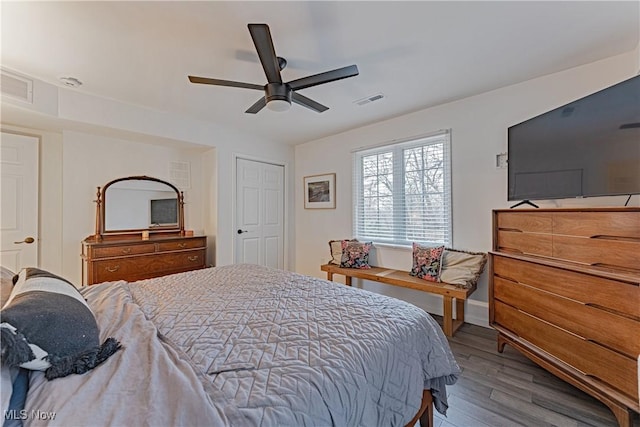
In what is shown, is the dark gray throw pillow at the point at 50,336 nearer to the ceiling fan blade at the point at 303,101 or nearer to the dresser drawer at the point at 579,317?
the ceiling fan blade at the point at 303,101

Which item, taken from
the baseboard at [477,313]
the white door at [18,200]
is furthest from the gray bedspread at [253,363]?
the white door at [18,200]

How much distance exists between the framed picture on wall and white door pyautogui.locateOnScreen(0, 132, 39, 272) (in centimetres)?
342

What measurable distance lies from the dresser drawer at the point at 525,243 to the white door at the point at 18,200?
15.7 feet

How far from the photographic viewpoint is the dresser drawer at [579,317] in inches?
57.3

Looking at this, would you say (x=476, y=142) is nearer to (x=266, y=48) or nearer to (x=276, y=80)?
(x=276, y=80)

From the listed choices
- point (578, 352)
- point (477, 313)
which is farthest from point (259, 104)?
point (477, 313)

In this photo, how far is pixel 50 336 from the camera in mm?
875

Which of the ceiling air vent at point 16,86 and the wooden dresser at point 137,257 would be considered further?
the wooden dresser at point 137,257

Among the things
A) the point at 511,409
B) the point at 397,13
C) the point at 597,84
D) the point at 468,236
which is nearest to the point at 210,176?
the point at 397,13

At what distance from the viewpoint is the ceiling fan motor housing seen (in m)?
1.99

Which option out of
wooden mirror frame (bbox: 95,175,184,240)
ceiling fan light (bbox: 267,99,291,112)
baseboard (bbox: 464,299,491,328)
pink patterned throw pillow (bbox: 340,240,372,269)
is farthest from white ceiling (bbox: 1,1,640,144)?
baseboard (bbox: 464,299,491,328)

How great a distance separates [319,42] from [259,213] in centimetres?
297

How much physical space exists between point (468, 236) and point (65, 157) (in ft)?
15.2

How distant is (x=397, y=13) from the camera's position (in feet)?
5.63
